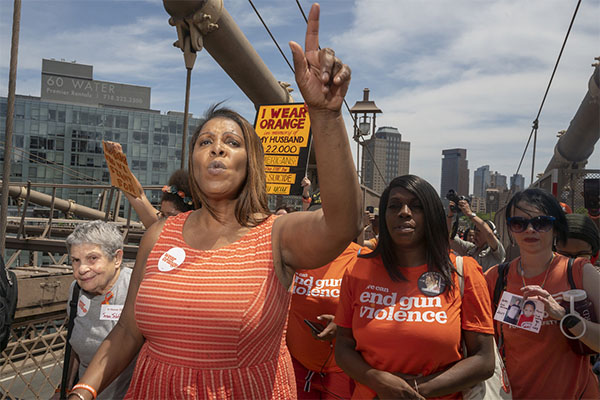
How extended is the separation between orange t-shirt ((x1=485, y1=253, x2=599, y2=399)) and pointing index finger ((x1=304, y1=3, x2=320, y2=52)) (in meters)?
1.90

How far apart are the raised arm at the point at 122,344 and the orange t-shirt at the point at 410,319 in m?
1.00

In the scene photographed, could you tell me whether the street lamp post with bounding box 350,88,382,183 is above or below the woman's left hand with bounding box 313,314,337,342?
above

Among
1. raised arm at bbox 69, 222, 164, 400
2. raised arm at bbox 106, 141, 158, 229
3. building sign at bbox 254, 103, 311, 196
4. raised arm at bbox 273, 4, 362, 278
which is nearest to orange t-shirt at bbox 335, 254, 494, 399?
raised arm at bbox 273, 4, 362, 278

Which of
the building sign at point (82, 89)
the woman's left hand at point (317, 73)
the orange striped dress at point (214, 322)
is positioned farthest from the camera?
the building sign at point (82, 89)

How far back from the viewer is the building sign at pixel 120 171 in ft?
9.54

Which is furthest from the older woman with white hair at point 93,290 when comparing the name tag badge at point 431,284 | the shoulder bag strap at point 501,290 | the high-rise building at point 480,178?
the high-rise building at point 480,178

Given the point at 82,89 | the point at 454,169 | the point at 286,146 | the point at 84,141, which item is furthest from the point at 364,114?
the point at 454,169

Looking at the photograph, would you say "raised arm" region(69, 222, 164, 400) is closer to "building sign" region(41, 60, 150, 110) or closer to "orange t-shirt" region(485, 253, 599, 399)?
"orange t-shirt" region(485, 253, 599, 399)

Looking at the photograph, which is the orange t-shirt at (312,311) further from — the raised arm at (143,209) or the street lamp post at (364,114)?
the street lamp post at (364,114)

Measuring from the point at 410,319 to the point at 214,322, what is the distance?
1.02 meters

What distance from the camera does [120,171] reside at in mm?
2949

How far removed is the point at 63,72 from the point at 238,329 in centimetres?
8818

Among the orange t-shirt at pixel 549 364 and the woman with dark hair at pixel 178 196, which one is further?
the woman with dark hair at pixel 178 196

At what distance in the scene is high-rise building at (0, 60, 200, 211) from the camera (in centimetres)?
5556
